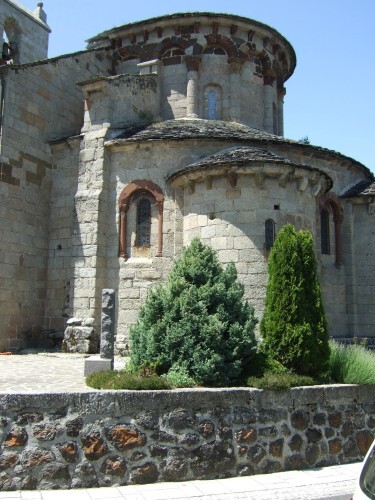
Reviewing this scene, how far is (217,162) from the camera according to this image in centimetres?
1197

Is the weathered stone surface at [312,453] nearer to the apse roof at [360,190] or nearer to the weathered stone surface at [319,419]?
the weathered stone surface at [319,419]

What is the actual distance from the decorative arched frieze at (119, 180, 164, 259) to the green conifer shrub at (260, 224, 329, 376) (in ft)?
19.5

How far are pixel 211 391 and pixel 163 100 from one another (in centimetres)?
1294

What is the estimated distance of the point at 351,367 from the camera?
7.66m

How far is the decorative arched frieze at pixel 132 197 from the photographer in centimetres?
1361

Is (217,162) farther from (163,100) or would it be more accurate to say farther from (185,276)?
(163,100)

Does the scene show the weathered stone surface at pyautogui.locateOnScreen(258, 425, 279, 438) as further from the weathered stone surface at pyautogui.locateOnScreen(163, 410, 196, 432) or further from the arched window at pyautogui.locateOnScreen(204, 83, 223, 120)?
the arched window at pyautogui.locateOnScreen(204, 83, 223, 120)

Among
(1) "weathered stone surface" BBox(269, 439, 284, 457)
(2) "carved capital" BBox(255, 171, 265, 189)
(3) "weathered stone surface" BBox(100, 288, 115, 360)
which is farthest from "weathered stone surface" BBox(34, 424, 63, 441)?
(2) "carved capital" BBox(255, 171, 265, 189)

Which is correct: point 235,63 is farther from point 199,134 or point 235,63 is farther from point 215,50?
point 199,134

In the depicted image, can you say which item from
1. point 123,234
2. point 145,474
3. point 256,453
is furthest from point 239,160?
point 145,474

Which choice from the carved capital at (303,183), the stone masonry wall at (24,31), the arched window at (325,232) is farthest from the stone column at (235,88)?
the stone masonry wall at (24,31)

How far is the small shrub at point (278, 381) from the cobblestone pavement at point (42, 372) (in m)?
2.11

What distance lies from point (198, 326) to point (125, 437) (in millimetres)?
1884

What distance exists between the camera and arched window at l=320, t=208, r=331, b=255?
14.6 metres
